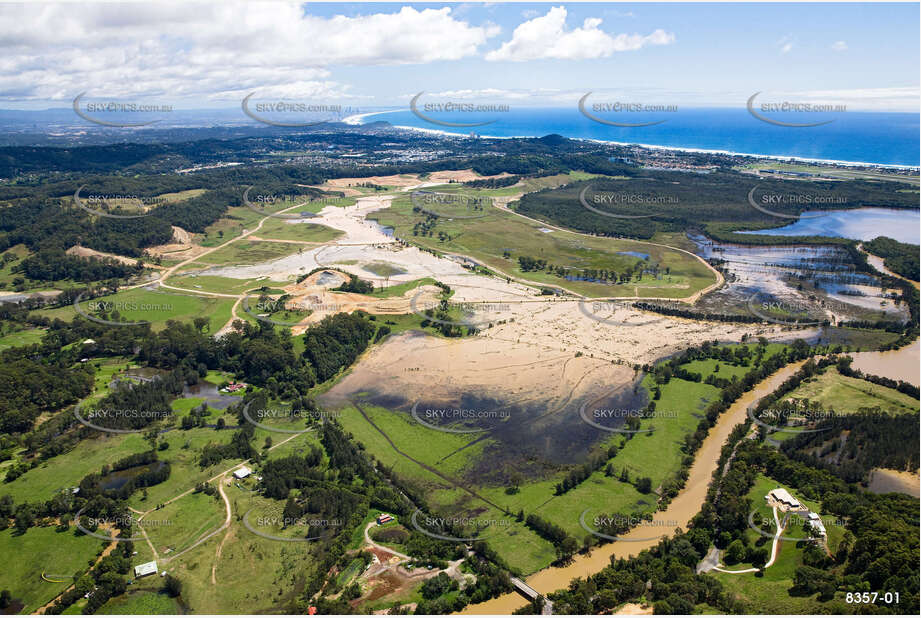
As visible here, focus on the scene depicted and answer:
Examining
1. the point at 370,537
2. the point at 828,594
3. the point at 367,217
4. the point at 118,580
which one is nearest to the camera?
the point at 828,594

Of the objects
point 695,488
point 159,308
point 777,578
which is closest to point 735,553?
point 777,578

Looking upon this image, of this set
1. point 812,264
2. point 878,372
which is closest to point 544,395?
point 878,372

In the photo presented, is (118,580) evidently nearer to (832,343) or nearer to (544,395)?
(544,395)

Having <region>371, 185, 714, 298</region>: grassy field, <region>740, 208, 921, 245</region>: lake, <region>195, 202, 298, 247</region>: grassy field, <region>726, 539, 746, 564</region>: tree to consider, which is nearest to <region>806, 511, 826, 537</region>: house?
<region>726, 539, 746, 564</region>: tree

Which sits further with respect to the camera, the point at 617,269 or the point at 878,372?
the point at 617,269

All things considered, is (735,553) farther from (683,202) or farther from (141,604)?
(683,202)

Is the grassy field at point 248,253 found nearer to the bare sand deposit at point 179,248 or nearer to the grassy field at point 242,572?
the bare sand deposit at point 179,248
